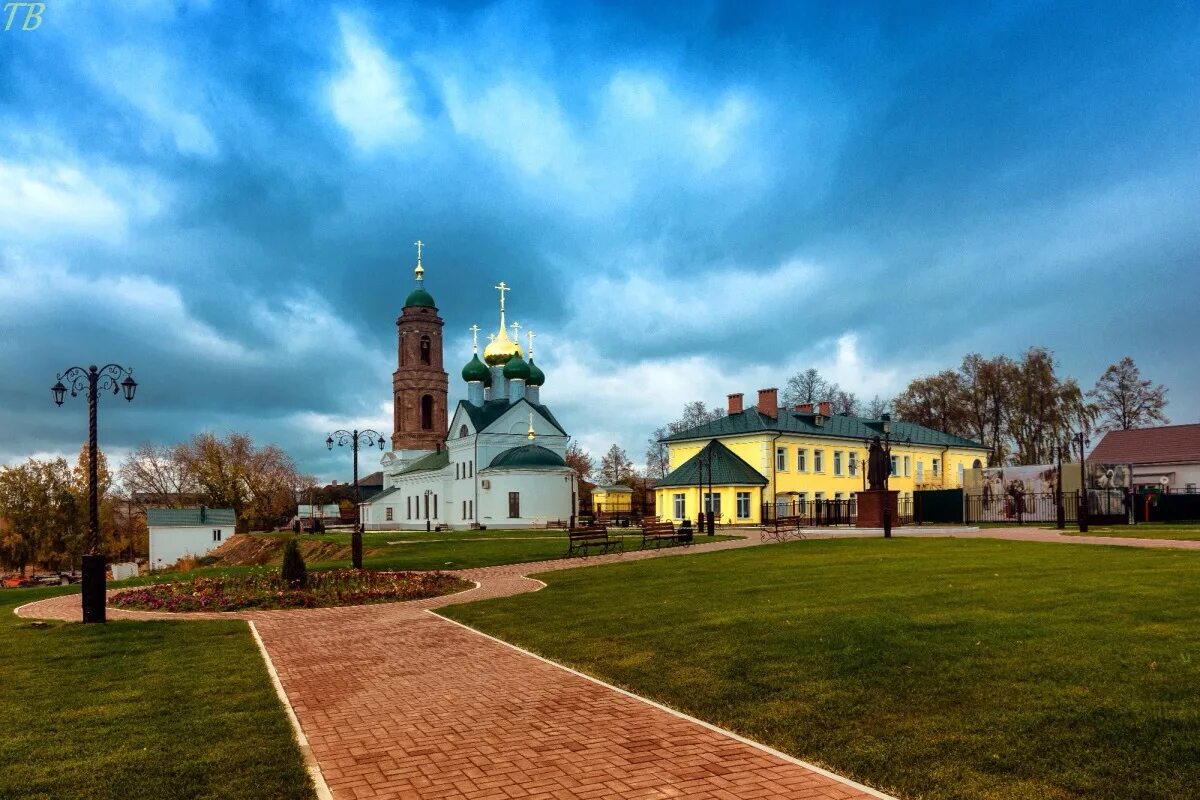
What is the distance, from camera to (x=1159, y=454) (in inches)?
1919

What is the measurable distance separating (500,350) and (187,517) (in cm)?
2550

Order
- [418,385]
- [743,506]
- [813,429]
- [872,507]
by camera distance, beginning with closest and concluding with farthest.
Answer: [872,507] → [743,506] → [813,429] → [418,385]

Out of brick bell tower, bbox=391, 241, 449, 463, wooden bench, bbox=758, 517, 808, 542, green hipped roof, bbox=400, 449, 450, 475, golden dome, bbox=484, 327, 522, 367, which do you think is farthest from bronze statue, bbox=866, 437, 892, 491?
brick bell tower, bbox=391, 241, 449, 463

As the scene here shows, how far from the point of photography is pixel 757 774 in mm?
5766

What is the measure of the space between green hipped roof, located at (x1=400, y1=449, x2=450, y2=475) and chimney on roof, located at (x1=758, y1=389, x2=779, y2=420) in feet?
85.5

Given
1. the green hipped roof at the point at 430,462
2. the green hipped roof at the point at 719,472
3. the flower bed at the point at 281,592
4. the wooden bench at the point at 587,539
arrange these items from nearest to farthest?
the flower bed at the point at 281,592, the wooden bench at the point at 587,539, the green hipped roof at the point at 719,472, the green hipped roof at the point at 430,462

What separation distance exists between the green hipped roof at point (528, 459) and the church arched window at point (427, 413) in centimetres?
1882

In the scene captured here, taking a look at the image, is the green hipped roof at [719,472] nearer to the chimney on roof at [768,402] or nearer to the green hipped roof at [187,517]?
the chimney on roof at [768,402]

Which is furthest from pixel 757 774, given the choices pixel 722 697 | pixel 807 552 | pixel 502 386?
pixel 502 386

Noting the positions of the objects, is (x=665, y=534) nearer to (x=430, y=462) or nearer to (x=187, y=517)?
(x=187, y=517)

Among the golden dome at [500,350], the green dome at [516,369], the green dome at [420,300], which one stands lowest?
the green dome at [516,369]

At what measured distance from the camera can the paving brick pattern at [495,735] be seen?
559 cm

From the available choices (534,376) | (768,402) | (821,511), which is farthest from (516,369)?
(821,511)

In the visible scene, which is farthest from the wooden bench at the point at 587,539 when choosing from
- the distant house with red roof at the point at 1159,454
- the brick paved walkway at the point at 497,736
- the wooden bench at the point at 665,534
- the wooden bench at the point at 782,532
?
the distant house with red roof at the point at 1159,454
